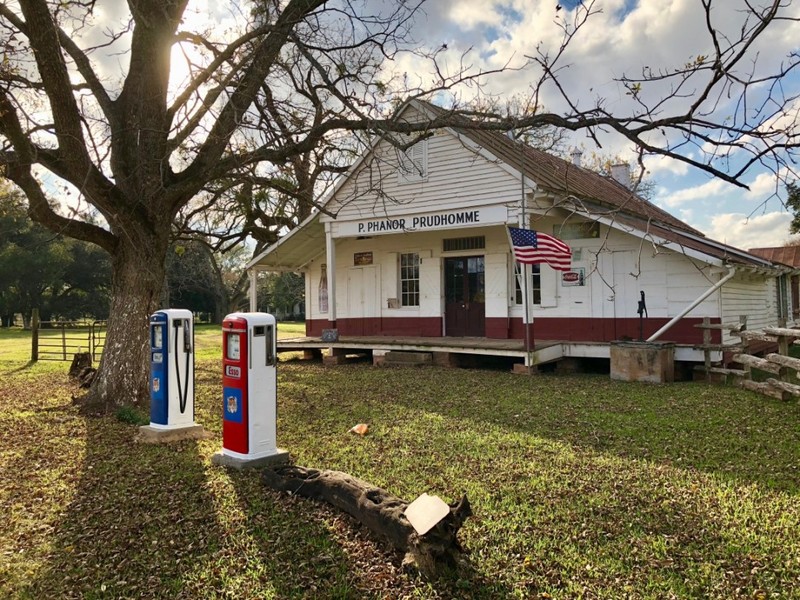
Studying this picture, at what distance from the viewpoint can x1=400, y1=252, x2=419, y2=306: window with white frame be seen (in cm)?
1706

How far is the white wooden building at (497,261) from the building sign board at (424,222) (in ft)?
0.10

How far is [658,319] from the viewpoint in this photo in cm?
1338

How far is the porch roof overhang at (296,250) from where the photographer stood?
1700 cm

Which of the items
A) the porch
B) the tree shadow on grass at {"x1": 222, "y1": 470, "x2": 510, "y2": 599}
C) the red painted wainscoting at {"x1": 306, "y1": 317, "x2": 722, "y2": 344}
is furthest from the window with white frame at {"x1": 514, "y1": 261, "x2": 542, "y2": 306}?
the tree shadow on grass at {"x1": 222, "y1": 470, "x2": 510, "y2": 599}

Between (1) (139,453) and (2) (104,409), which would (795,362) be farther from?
(2) (104,409)

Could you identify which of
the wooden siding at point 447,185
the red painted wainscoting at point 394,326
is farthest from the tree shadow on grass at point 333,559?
the red painted wainscoting at point 394,326

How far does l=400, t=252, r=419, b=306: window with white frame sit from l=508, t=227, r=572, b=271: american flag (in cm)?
552

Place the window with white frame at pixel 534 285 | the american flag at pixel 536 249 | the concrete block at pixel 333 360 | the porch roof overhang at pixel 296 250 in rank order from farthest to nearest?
1. the porch roof overhang at pixel 296 250
2. the concrete block at pixel 333 360
3. the window with white frame at pixel 534 285
4. the american flag at pixel 536 249

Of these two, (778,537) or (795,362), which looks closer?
(778,537)

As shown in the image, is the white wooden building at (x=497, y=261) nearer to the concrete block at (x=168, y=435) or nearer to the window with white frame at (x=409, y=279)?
the window with white frame at (x=409, y=279)

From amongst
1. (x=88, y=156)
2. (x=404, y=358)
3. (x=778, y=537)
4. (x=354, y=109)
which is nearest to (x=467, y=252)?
(x=404, y=358)

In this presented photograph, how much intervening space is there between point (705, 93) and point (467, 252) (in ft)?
35.5

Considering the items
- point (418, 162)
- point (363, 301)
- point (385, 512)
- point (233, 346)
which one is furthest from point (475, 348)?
point (385, 512)

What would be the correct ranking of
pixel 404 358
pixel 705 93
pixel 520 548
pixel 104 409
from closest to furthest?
pixel 520 548, pixel 705 93, pixel 104 409, pixel 404 358
